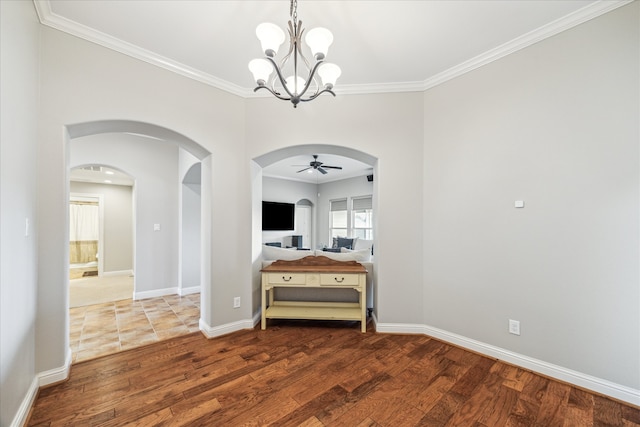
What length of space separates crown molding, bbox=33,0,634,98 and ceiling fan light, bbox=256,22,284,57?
160cm

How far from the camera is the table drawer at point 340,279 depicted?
3016mm

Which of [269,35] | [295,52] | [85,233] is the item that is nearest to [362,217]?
[295,52]

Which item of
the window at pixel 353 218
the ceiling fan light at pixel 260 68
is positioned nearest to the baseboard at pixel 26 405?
the ceiling fan light at pixel 260 68

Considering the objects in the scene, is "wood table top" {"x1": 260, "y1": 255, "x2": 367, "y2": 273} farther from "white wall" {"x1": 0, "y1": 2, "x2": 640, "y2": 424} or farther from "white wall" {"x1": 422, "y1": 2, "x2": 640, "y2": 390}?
"white wall" {"x1": 422, "y1": 2, "x2": 640, "y2": 390}

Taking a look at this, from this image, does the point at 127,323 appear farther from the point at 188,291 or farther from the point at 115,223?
the point at 115,223

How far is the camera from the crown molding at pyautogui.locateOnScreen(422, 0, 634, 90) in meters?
1.90

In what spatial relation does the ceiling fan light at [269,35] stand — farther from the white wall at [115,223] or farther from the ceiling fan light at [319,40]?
the white wall at [115,223]

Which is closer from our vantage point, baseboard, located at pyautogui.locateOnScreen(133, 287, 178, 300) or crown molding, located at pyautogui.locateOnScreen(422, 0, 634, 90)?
crown molding, located at pyautogui.locateOnScreen(422, 0, 634, 90)

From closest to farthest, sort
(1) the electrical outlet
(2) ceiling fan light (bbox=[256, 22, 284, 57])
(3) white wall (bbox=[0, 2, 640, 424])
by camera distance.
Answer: (2) ceiling fan light (bbox=[256, 22, 284, 57])
(3) white wall (bbox=[0, 2, 640, 424])
(1) the electrical outlet

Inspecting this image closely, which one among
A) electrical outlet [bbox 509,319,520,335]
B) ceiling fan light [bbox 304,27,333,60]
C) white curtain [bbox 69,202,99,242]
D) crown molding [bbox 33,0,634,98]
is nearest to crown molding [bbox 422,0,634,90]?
crown molding [bbox 33,0,634,98]

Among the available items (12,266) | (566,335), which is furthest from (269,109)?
(566,335)

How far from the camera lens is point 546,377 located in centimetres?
212

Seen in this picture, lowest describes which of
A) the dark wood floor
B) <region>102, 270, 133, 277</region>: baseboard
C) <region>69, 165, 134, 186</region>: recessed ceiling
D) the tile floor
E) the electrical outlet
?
<region>102, 270, 133, 277</region>: baseboard

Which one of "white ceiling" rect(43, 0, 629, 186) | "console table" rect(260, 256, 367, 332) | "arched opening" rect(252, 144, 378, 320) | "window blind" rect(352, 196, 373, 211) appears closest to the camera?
"white ceiling" rect(43, 0, 629, 186)
